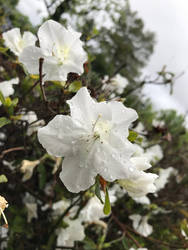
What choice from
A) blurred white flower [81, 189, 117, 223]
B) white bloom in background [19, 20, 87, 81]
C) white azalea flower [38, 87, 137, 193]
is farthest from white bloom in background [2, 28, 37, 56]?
blurred white flower [81, 189, 117, 223]

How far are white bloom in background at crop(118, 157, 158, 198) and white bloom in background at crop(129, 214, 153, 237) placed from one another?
2.61ft

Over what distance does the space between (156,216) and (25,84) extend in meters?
1.18

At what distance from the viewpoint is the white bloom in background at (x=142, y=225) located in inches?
50.2

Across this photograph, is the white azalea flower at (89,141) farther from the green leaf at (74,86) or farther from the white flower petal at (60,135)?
the green leaf at (74,86)

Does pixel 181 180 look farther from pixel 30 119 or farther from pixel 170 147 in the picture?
pixel 30 119

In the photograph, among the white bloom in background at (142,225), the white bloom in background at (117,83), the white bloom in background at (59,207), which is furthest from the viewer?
the white bloom in background at (117,83)

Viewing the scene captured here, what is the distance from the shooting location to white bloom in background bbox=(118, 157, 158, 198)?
0.51 m

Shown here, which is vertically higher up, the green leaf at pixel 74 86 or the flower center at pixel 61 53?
the flower center at pixel 61 53

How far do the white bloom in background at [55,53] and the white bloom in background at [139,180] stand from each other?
267mm

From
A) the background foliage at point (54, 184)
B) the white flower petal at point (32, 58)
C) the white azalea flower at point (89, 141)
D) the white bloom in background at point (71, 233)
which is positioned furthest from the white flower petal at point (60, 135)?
the white bloom in background at point (71, 233)

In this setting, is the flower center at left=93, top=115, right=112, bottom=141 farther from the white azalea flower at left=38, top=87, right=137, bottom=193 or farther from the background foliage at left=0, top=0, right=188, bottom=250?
the background foliage at left=0, top=0, right=188, bottom=250

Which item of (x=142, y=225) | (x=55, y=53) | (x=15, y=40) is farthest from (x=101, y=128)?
(x=142, y=225)

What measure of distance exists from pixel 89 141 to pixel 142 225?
99 cm

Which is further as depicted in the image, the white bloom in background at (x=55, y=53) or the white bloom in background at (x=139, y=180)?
the white bloom in background at (x=55, y=53)
